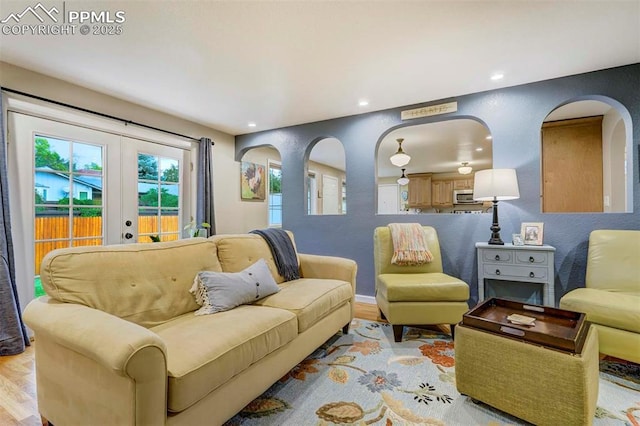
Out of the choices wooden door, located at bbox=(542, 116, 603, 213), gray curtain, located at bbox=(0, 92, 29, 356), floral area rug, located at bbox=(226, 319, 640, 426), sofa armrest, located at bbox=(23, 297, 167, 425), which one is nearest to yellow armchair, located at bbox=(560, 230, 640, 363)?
floral area rug, located at bbox=(226, 319, 640, 426)

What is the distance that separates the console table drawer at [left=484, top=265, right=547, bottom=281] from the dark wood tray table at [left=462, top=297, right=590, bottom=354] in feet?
2.64

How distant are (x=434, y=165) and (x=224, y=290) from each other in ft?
22.0

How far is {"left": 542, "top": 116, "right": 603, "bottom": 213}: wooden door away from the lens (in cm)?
374

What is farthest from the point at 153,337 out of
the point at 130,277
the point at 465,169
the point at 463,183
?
the point at 463,183

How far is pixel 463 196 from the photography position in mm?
7520

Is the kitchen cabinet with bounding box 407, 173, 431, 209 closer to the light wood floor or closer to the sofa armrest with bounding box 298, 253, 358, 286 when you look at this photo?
the sofa armrest with bounding box 298, 253, 358, 286

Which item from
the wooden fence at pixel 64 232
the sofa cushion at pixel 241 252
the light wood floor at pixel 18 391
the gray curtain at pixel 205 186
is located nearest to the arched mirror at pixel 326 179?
the gray curtain at pixel 205 186

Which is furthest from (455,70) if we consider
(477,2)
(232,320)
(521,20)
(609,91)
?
(232,320)

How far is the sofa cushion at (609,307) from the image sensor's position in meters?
1.81

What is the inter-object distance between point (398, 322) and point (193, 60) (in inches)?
106

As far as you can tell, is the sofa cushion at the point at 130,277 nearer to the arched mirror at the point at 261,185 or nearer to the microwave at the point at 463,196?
the arched mirror at the point at 261,185

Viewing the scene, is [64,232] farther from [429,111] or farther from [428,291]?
[429,111]

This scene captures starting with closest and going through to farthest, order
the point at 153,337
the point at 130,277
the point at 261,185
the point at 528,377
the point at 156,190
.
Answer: the point at 153,337, the point at 528,377, the point at 130,277, the point at 156,190, the point at 261,185
